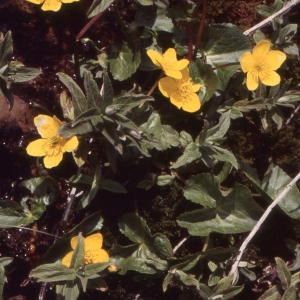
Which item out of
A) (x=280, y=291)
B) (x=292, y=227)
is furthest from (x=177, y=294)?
(x=292, y=227)

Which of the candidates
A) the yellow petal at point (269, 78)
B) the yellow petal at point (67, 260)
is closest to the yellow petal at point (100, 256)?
the yellow petal at point (67, 260)

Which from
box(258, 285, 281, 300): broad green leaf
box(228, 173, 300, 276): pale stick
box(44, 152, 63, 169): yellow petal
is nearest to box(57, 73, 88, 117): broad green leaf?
box(44, 152, 63, 169): yellow petal

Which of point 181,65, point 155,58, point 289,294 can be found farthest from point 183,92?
point 289,294

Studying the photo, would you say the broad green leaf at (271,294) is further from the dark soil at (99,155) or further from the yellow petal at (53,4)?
the yellow petal at (53,4)

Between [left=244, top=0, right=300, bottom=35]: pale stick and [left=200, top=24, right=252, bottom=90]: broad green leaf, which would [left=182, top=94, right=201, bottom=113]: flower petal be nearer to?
[left=200, top=24, right=252, bottom=90]: broad green leaf

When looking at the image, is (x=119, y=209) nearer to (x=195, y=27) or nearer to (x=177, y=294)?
(x=177, y=294)

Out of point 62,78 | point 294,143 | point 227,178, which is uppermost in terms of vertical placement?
point 62,78
